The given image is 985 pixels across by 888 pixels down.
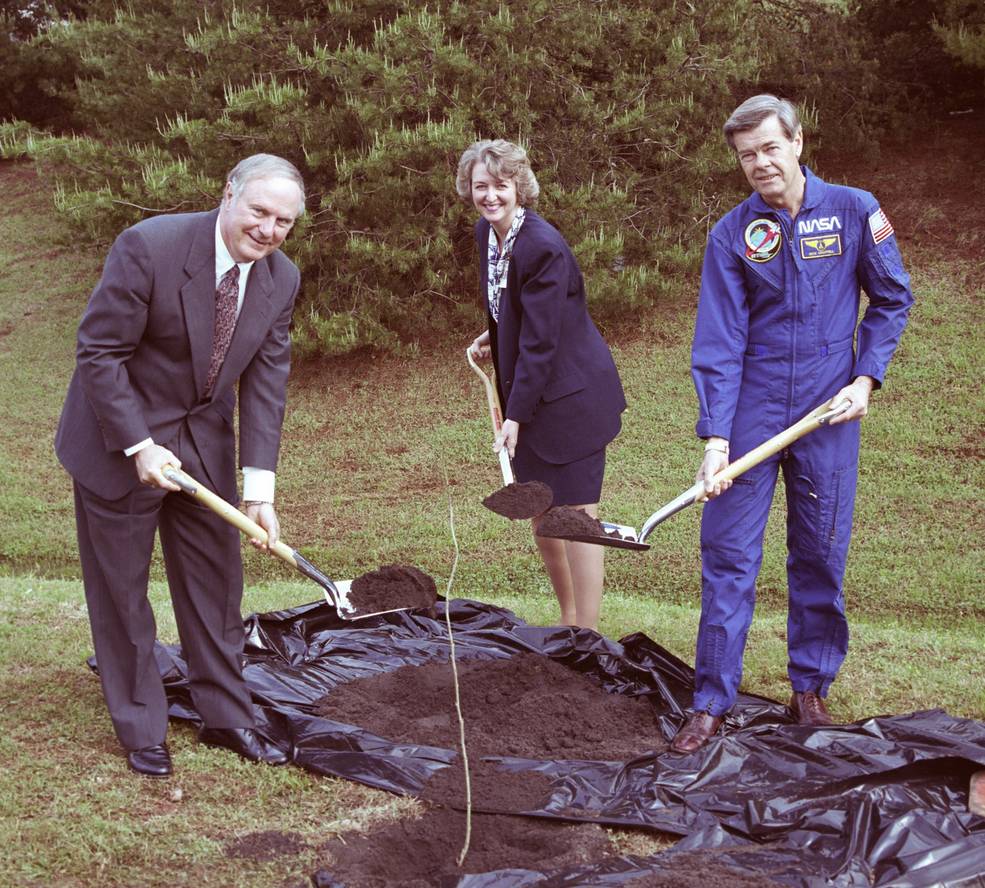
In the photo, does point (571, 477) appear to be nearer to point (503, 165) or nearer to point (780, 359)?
point (780, 359)

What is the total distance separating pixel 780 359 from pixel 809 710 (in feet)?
3.66

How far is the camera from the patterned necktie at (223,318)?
3.06 m

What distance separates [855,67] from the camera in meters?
9.08

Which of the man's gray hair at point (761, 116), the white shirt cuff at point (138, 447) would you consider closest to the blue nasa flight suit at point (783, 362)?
the man's gray hair at point (761, 116)

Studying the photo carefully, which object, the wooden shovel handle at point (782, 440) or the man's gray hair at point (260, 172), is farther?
the wooden shovel handle at point (782, 440)

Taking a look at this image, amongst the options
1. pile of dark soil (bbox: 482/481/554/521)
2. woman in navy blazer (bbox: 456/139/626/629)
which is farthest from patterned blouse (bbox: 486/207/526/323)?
pile of dark soil (bbox: 482/481/554/521)

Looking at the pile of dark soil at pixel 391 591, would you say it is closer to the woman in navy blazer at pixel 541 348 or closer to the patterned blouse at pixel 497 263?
the woman in navy blazer at pixel 541 348

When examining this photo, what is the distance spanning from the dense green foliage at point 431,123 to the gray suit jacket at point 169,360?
485cm

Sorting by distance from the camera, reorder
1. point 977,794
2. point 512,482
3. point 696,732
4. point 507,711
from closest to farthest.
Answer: point 977,794, point 696,732, point 507,711, point 512,482

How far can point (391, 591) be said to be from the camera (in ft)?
11.8

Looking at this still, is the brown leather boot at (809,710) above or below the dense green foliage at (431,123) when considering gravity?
below

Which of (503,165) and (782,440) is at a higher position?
(503,165)

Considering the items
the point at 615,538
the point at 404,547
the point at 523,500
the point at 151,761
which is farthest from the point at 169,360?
the point at 404,547

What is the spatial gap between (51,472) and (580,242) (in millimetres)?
4211
